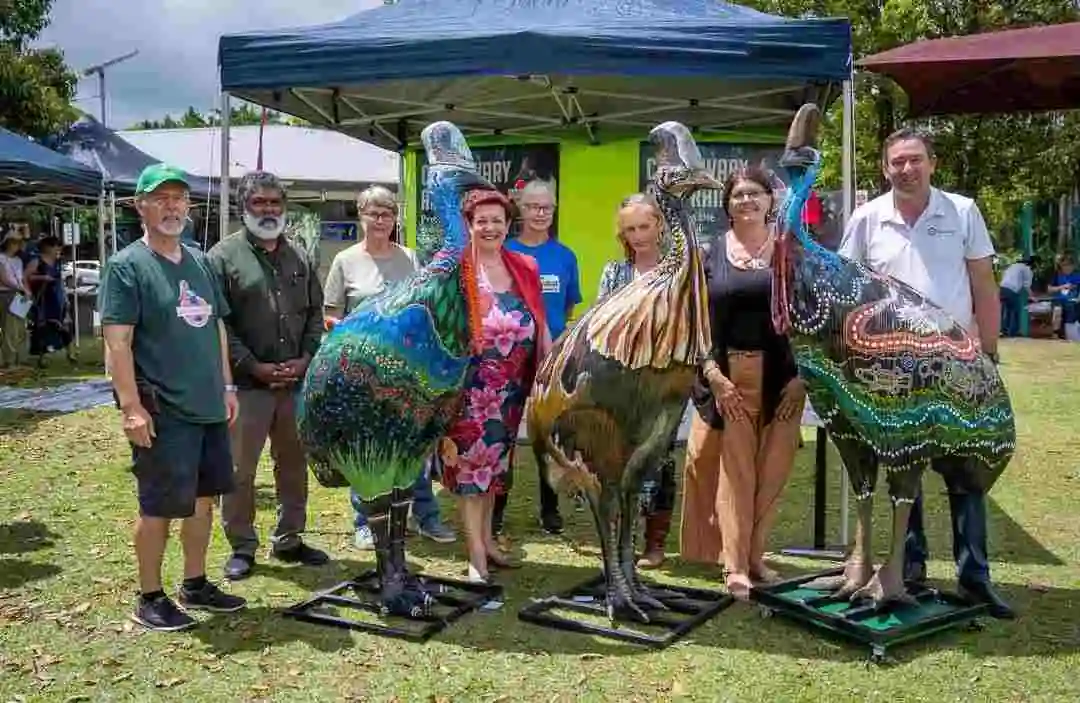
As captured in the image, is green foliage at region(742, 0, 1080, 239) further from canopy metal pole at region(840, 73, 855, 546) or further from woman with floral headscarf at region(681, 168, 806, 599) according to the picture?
woman with floral headscarf at region(681, 168, 806, 599)

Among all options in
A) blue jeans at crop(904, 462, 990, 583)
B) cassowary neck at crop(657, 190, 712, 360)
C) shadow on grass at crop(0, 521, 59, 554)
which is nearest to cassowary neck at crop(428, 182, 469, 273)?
cassowary neck at crop(657, 190, 712, 360)

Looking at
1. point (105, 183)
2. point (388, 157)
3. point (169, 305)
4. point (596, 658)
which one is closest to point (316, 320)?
point (169, 305)

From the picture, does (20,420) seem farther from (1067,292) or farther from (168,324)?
(1067,292)

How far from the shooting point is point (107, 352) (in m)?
3.81

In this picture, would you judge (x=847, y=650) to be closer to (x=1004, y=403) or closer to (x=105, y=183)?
(x=1004, y=403)

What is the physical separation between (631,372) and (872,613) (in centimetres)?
125

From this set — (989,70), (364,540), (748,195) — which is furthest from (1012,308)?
(364,540)

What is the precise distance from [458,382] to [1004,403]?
6.45 feet

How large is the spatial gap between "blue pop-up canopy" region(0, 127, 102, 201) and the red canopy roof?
8.95 metres

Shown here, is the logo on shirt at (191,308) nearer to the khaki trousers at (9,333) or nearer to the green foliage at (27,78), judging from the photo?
the khaki trousers at (9,333)

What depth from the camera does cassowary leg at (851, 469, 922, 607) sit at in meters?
3.94

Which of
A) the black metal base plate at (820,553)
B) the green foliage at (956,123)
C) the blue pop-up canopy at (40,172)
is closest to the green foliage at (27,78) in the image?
A: the blue pop-up canopy at (40,172)

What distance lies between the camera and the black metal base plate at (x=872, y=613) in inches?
150

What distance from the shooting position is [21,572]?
15.8 ft
